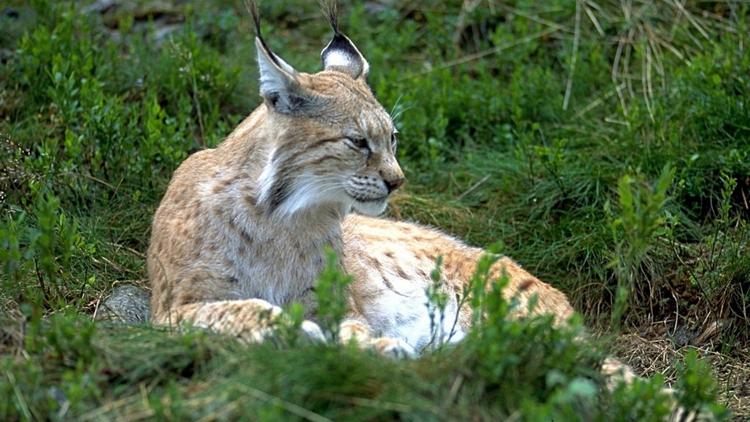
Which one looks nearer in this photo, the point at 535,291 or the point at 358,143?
the point at 358,143

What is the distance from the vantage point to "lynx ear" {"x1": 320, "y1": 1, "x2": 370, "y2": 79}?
564 centimetres

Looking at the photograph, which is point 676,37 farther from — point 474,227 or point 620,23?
point 474,227

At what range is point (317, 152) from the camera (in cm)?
511

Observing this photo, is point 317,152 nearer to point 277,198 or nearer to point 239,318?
point 277,198

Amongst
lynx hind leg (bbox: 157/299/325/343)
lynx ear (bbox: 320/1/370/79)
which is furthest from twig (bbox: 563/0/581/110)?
lynx hind leg (bbox: 157/299/325/343)

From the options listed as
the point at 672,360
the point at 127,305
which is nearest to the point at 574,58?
the point at 672,360

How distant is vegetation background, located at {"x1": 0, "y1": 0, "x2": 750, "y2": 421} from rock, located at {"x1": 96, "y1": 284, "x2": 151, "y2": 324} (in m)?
0.07

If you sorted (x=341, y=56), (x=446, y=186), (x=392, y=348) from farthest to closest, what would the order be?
(x=446, y=186) < (x=341, y=56) < (x=392, y=348)

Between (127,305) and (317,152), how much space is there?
131cm

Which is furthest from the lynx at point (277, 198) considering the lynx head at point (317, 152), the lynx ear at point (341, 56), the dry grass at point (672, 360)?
the dry grass at point (672, 360)

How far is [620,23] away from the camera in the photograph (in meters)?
8.40

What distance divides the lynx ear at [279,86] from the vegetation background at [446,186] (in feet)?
3.32

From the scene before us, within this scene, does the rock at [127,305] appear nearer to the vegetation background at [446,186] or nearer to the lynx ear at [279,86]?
the vegetation background at [446,186]

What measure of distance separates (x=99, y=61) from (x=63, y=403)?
3916 millimetres
